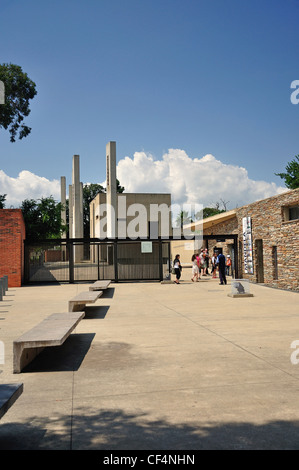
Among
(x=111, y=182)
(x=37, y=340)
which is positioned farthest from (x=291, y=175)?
(x=37, y=340)

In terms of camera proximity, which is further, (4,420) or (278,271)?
(278,271)

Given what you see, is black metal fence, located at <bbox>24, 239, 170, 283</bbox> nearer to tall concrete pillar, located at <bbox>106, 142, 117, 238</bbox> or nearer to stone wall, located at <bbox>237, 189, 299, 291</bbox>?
tall concrete pillar, located at <bbox>106, 142, 117, 238</bbox>

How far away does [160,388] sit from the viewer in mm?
5426

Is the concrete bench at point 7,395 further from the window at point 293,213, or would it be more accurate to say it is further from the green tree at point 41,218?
the green tree at point 41,218

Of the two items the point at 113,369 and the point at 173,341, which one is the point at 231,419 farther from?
the point at 173,341

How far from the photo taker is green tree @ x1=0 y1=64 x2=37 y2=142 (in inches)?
1467

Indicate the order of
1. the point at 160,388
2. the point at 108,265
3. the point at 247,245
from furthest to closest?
1. the point at 108,265
2. the point at 247,245
3. the point at 160,388

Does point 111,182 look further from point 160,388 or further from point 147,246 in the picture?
point 160,388

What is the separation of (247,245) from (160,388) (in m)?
21.0

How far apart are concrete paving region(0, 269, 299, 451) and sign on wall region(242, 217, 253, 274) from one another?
1436cm

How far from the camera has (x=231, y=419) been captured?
14.2 feet

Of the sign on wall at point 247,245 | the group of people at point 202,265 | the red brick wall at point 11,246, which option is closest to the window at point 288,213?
the group of people at point 202,265
